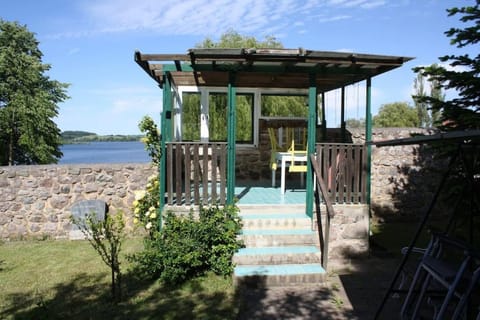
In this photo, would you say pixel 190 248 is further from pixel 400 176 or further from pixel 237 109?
pixel 237 109

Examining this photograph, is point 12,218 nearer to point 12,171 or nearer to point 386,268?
point 12,171

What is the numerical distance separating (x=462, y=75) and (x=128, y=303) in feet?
17.1

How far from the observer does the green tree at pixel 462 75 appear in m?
4.93

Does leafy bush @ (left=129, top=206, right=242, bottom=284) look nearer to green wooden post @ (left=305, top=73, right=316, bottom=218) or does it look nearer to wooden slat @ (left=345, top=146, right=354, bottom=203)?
green wooden post @ (left=305, top=73, right=316, bottom=218)

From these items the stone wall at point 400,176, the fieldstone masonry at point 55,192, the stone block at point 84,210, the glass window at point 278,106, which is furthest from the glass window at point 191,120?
the stone wall at point 400,176

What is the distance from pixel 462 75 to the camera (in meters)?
4.95

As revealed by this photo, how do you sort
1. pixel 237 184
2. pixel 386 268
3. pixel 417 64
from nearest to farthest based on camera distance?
pixel 386 268, pixel 417 64, pixel 237 184

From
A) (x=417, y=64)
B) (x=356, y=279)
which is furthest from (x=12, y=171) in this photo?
(x=417, y=64)

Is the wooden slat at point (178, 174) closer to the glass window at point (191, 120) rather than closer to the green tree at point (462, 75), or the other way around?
the green tree at point (462, 75)

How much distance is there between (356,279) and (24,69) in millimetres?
18361

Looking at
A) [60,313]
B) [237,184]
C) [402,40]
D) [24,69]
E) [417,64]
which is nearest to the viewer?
[60,313]

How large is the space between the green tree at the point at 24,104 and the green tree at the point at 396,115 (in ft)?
97.4

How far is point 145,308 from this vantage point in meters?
3.96

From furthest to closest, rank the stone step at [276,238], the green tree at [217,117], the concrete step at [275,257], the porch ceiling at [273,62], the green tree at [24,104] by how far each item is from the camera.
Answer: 1. the green tree at [24,104]
2. the green tree at [217,117]
3. the stone step at [276,238]
4. the porch ceiling at [273,62]
5. the concrete step at [275,257]
